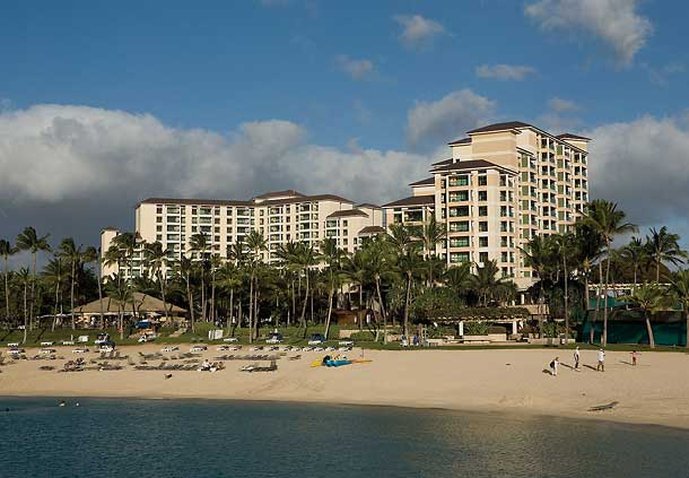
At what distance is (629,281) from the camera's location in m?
106

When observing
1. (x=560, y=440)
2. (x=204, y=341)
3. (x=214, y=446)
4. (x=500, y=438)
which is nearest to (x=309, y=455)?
(x=214, y=446)

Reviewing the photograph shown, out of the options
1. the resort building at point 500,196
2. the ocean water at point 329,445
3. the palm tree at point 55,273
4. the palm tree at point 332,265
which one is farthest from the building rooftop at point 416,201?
the ocean water at point 329,445

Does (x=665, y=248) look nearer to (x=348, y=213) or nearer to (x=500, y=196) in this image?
(x=500, y=196)

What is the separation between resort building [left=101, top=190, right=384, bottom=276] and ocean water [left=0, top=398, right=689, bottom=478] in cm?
12098

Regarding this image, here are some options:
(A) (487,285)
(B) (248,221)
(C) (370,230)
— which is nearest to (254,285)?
(A) (487,285)

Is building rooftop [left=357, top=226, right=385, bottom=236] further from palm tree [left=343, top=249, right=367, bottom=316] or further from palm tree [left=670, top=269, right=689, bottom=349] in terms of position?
palm tree [left=670, top=269, right=689, bottom=349]

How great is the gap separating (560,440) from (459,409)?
9430 millimetres

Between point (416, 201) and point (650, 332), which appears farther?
point (416, 201)

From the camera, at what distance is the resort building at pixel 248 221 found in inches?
6649

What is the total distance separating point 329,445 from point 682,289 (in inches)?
1615

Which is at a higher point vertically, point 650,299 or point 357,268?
point 357,268

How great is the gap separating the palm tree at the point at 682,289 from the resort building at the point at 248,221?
100 metres

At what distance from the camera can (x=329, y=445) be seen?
36.0 meters

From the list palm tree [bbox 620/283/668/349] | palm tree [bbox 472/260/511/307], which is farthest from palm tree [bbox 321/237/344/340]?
palm tree [bbox 620/283/668/349]
